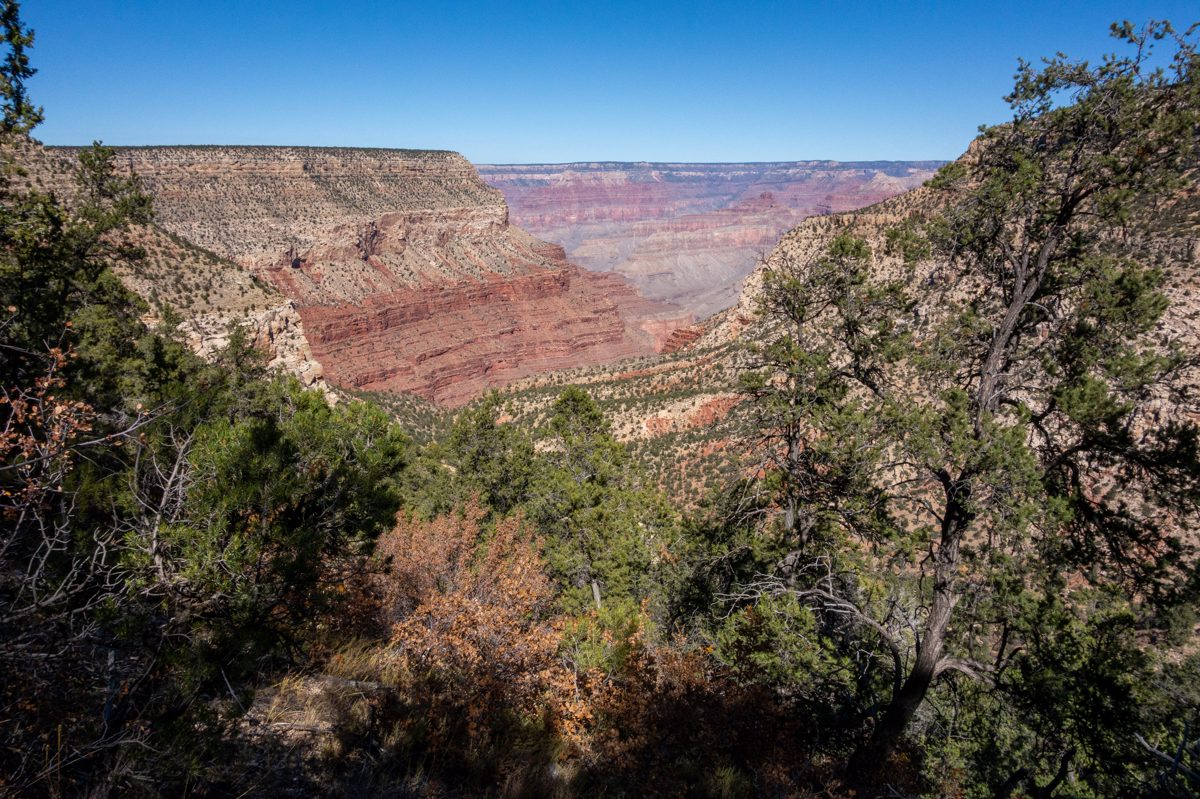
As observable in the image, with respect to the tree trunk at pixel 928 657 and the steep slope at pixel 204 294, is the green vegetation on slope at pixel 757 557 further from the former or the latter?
the steep slope at pixel 204 294

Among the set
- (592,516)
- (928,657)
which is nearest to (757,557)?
(928,657)

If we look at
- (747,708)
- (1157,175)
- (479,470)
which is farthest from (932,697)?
(479,470)

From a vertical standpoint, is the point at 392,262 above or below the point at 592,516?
above

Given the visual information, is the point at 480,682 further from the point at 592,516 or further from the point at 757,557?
the point at 592,516

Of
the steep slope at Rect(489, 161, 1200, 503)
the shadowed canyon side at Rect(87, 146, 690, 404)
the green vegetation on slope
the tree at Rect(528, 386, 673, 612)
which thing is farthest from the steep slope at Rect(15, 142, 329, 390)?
the shadowed canyon side at Rect(87, 146, 690, 404)

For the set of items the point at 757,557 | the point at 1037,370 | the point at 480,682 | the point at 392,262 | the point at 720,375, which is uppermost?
the point at 1037,370

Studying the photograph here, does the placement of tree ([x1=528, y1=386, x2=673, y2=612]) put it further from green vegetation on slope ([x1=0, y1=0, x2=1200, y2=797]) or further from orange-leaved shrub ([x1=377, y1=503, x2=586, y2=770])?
orange-leaved shrub ([x1=377, y1=503, x2=586, y2=770])

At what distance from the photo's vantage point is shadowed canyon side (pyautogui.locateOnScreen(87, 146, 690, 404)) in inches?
2803

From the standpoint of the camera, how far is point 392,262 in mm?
91750

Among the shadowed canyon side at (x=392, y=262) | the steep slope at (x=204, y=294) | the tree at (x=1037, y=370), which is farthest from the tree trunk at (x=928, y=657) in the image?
the shadowed canyon side at (x=392, y=262)

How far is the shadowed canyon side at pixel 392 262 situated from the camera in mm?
71188

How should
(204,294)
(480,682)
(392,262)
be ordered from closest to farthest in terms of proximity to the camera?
(480,682), (204,294), (392,262)

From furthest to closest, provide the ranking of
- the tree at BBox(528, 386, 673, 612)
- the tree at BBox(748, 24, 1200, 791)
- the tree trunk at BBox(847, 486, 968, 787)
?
the tree at BBox(528, 386, 673, 612) → the tree trunk at BBox(847, 486, 968, 787) → the tree at BBox(748, 24, 1200, 791)

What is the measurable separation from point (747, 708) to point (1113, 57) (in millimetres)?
8554
